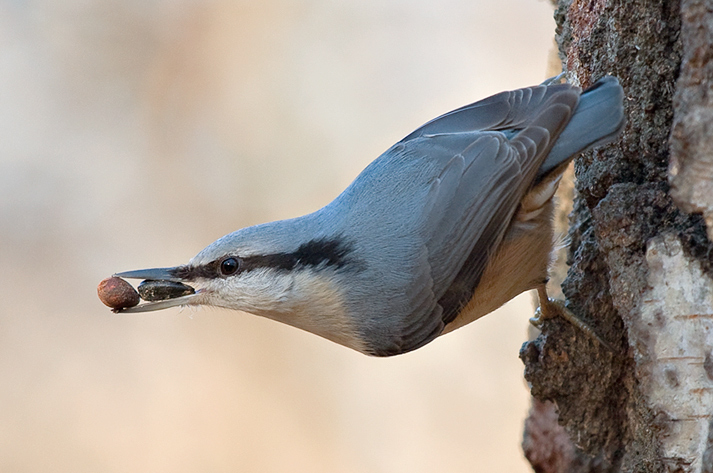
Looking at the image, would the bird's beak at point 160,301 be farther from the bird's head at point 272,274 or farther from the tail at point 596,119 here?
the tail at point 596,119

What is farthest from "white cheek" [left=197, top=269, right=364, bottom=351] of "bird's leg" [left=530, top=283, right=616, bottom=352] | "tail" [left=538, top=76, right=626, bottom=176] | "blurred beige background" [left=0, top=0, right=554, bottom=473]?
"blurred beige background" [left=0, top=0, right=554, bottom=473]

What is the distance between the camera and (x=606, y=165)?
1.95m

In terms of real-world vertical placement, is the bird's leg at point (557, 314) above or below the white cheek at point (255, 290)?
below

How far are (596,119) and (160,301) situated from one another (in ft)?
3.93

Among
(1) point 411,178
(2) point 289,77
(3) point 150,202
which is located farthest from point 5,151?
(1) point 411,178

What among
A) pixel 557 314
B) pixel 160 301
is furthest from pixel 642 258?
pixel 160 301

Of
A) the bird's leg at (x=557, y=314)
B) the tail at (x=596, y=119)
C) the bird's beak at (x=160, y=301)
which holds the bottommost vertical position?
the bird's leg at (x=557, y=314)

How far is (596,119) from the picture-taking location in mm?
1774

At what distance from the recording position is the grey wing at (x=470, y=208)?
1900 millimetres

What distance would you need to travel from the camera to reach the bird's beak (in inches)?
78.6

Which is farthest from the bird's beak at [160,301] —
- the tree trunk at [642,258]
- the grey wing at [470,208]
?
the tree trunk at [642,258]

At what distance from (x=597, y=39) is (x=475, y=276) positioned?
27.3 inches

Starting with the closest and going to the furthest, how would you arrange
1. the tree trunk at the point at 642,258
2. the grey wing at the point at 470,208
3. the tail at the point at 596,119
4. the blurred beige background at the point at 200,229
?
the tree trunk at the point at 642,258
the tail at the point at 596,119
the grey wing at the point at 470,208
the blurred beige background at the point at 200,229

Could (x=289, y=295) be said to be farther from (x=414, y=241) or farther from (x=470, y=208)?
(x=470, y=208)
